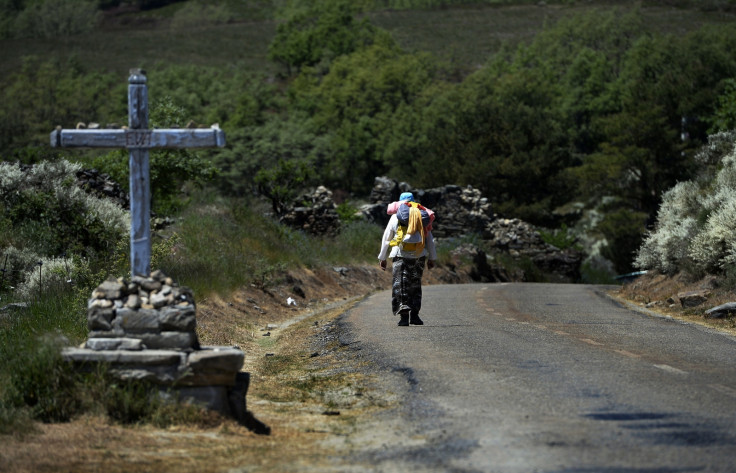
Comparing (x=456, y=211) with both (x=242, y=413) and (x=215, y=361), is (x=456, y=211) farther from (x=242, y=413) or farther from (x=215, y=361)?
(x=215, y=361)

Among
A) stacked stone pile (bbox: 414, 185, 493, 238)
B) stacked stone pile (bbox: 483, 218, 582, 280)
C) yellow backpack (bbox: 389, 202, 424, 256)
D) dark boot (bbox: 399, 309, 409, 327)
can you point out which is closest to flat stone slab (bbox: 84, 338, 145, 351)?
yellow backpack (bbox: 389, 202, 424, 256)

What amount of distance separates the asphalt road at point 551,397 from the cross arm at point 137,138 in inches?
113

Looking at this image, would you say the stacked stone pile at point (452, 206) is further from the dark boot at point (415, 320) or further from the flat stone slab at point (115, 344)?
the flat stone slab at point (115, 344)

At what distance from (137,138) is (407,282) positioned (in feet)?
25.2

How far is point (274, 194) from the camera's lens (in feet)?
136

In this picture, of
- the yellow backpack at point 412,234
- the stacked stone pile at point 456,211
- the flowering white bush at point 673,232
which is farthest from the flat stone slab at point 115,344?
the stacked stone pile at point 456,211

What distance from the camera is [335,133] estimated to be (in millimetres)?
84812

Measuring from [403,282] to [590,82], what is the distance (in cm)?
7962

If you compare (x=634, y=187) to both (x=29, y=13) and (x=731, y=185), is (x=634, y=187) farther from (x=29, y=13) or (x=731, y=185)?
(x=29, y=13)

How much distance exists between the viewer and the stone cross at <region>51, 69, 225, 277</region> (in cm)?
949

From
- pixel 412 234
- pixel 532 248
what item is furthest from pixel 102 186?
pixel 532 248

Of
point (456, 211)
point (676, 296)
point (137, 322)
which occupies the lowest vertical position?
point (456, 211)

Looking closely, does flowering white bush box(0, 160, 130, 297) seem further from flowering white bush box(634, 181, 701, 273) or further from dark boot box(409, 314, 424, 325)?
flowering white bush box(634, 181, 701, 273)

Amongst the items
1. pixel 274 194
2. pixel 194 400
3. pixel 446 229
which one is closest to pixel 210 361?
pixel 194 400
